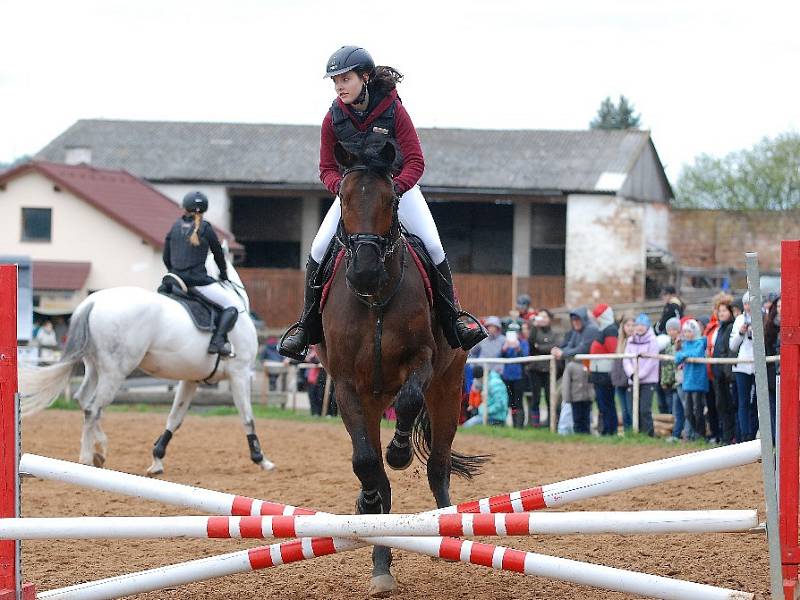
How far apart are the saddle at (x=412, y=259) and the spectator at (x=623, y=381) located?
28.8 feet

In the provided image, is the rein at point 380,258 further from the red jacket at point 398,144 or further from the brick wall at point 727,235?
the brick wall at point 727,235

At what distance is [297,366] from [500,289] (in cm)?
1624

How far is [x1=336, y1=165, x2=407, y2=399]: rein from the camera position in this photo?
19.5 ft

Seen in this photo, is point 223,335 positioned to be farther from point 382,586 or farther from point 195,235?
point 382,586

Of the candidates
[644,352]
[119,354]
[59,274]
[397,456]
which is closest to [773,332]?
[644,352]

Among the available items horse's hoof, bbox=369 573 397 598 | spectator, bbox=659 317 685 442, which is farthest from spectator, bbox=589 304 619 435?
horse's hoof, bbox=369 573 397 598

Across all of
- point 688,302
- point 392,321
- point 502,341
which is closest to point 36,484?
point 392,321

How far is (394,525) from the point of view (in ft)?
16.2

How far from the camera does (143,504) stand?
388 inches

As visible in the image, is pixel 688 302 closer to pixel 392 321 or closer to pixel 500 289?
pixel 500 289

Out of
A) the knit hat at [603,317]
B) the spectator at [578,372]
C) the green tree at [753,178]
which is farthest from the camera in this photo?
the green tree at [753,178]

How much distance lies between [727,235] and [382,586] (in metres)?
38.7

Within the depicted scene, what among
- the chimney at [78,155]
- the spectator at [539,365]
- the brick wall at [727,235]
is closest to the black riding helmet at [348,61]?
the spectator at [539,365]

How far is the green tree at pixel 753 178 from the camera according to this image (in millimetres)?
49969
